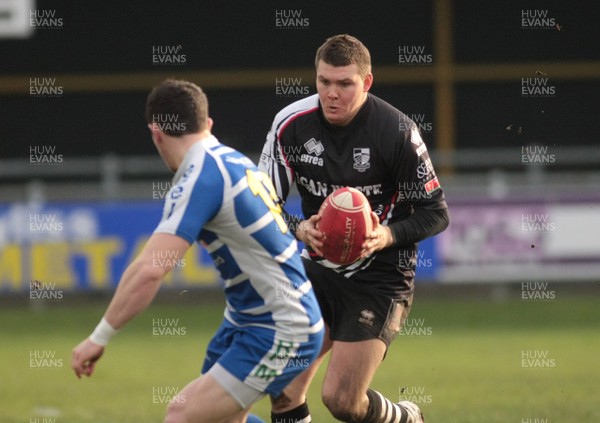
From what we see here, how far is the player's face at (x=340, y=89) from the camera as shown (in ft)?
22.4

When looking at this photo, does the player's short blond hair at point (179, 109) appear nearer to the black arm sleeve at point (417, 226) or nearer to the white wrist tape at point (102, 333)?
the white wrist tape at point (102, 333)

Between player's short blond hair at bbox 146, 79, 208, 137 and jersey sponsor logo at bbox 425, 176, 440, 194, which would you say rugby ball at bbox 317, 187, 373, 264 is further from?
player's short blond hair at bbox 146, 79, 208, 137

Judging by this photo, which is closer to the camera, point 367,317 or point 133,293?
point 133,293

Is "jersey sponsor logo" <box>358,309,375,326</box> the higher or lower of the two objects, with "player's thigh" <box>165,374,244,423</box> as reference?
lower

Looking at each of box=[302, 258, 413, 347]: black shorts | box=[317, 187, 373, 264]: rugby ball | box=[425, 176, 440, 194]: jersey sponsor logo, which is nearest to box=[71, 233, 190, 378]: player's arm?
box=[317, 187, 373, 264]: rugby ball

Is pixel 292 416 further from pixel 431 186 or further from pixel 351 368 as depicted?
pixel 431 186

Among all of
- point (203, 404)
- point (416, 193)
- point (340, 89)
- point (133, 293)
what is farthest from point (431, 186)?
point (133, 293)

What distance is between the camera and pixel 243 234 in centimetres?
563

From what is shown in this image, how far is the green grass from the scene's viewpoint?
9.29m

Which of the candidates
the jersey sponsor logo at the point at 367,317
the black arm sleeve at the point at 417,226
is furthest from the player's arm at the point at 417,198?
the jersey sponsor logo at the point at 367,317

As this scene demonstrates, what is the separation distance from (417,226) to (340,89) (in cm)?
92

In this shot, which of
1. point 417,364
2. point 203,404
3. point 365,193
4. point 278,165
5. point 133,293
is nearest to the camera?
point 133,293

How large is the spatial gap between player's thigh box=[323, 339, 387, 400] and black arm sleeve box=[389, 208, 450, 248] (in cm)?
63

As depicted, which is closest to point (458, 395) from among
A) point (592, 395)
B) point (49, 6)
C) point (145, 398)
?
point (592, 395)
